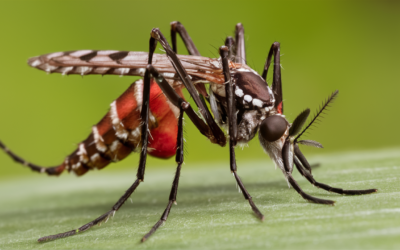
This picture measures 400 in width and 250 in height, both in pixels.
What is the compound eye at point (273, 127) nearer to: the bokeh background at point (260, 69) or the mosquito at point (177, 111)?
the mosquito at point (177, 111)

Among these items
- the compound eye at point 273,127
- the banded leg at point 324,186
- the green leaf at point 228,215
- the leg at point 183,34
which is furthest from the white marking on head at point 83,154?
the banded leg at point 324,186

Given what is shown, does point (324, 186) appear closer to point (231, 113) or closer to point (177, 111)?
point (231, 113)

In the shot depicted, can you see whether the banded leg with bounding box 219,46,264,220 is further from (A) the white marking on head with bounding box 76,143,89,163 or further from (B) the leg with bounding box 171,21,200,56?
(A) the white marking on head with bounding box 76,143,89,163

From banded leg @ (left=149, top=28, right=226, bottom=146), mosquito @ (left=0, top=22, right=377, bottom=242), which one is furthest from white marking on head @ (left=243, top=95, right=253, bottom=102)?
banded leg @ (left=149, top=28, right=226, bottom=146)

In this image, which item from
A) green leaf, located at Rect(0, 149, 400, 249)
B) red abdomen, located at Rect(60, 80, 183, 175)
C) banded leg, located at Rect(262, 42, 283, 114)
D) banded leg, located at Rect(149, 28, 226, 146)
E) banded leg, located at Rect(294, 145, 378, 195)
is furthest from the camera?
red abdomen, located at Rect(60, 80, 183, 175)

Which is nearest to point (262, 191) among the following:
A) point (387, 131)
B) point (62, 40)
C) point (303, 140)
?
point (303, 140)

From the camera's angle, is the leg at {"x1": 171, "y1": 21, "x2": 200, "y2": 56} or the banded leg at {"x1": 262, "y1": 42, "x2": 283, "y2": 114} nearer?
the banded leg at {"x1": 262, "y1": 42, "x2": 283, "y2": 114}

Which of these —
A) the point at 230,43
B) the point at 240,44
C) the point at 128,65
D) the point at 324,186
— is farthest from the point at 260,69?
the point at 324,186
